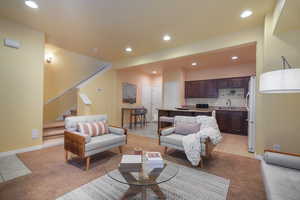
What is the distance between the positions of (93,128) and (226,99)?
548 centimetres

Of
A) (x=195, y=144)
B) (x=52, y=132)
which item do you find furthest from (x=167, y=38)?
(x=52, y=132)

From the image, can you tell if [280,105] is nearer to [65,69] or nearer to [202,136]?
[202,136]

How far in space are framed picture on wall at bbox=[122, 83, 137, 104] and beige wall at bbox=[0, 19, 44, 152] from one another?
3159mm

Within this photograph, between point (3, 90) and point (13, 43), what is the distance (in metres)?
1.02

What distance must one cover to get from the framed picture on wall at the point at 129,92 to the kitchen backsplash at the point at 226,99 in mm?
2826

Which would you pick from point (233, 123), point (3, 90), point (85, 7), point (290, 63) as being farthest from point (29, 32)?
point (233, 123)

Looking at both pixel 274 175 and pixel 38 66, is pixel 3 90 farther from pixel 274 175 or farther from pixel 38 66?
pixel 274 175

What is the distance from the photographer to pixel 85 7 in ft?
8.04

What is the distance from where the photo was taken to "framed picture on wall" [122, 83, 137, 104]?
612 centimetres

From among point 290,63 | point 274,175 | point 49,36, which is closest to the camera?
point 274,175

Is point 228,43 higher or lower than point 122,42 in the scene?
lower

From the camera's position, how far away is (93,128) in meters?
2.84

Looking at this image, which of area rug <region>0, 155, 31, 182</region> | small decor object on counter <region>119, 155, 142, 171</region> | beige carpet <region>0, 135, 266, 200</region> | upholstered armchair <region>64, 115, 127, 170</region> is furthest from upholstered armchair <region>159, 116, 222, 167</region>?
area rug <region>0, 155, 31, 182</region>

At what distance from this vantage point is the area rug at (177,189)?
1666 mm
